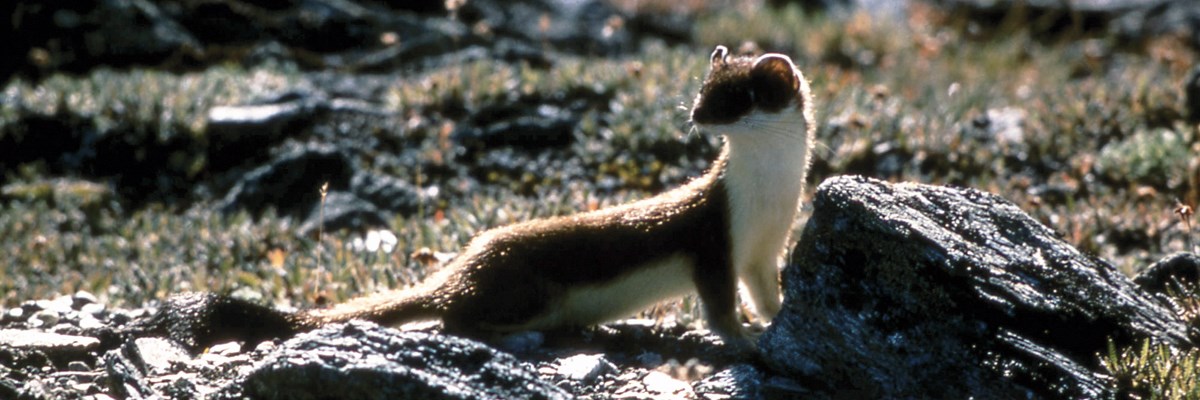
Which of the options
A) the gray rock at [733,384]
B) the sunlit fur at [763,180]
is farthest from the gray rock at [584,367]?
the sunlit fur at [763,180]

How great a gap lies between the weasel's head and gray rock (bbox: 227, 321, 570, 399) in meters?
1.71

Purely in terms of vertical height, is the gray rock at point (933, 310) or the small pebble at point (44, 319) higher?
the gray rock at point (933, 310)

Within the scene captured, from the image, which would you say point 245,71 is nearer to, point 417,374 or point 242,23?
point 242,23

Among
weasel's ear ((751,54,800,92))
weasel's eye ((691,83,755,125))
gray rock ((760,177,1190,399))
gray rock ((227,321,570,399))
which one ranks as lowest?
gray rock ((227,321,570,399))

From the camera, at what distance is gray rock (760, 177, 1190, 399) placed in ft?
16.8

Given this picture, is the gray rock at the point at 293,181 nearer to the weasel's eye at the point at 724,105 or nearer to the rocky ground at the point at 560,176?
the rocky ground at the point at 560,176

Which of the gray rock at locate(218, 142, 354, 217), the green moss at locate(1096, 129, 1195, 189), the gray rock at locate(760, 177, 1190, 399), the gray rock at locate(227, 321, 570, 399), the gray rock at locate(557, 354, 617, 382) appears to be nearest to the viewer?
the gray rock at locate(227, 321, 570, 399)

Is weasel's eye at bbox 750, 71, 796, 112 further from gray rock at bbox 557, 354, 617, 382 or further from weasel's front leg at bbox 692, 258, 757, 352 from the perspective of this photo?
gray rock at bbox 557, 354, 617, 382

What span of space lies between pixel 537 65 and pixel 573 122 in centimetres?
241

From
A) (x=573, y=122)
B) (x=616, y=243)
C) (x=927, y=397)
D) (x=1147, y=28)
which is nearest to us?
(x=927, y=397)

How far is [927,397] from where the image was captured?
200 inches

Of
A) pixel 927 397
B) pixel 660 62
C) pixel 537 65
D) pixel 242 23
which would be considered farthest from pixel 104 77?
pixel 927 397

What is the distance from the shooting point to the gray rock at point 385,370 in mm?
4547

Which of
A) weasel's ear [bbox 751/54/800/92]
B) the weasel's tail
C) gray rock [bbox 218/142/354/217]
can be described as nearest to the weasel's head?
weasel's ear [bbox 751/54/800/92]
